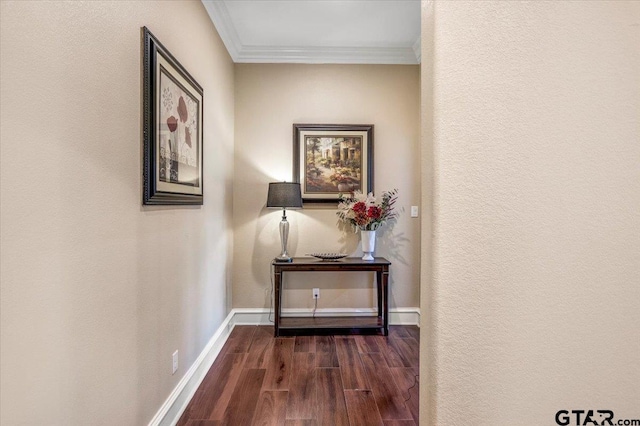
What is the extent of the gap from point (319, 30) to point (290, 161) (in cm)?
131

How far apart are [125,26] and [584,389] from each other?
6.76 ft

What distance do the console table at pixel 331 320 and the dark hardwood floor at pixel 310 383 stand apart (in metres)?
0.09

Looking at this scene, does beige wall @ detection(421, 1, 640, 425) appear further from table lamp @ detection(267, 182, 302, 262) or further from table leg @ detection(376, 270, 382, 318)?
table leg @ detection(376, 270, 382, 318)

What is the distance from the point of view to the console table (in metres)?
3.01

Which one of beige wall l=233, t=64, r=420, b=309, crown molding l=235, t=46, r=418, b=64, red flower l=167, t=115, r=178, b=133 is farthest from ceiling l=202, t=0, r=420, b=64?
red flower l=167, t=115, r=178, b=133

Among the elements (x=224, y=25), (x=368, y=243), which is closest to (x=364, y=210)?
(x=368, y=243)

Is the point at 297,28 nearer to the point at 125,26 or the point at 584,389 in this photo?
the point at 125,26

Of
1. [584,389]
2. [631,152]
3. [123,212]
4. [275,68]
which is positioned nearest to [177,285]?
[123,212]

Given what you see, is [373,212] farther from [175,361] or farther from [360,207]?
[175,361]

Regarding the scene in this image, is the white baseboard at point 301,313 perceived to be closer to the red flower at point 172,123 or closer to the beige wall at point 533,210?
the red flower at point 172,123

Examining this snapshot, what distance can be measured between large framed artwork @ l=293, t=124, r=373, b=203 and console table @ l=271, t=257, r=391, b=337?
0.73 m

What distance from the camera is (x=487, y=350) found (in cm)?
76

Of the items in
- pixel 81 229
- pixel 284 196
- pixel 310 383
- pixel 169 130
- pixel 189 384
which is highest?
pixel 169 130

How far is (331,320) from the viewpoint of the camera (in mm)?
3201
